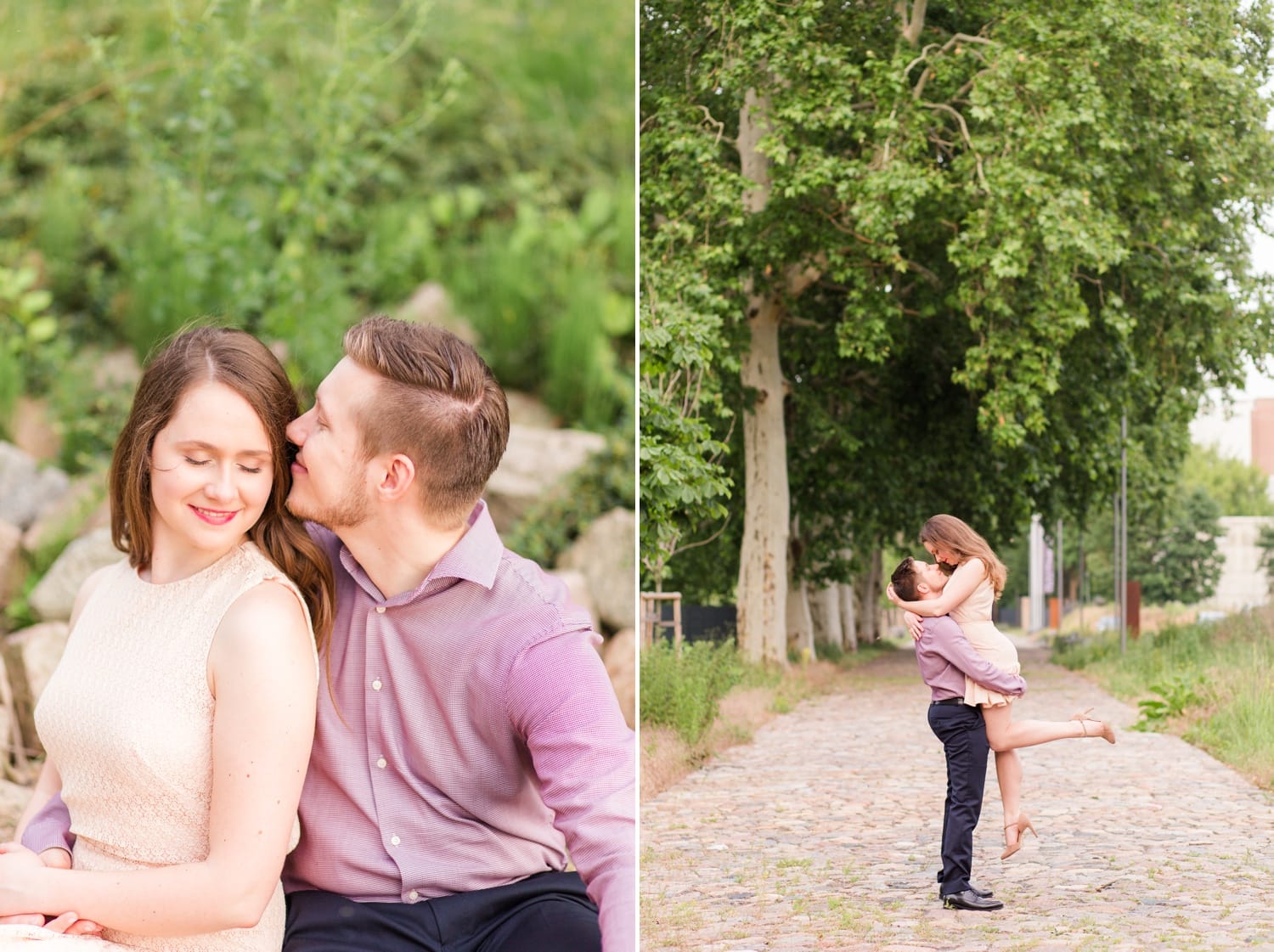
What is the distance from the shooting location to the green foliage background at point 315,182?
4.08 metres

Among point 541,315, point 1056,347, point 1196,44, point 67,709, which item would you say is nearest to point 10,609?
point 541,315

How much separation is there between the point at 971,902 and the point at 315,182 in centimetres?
273

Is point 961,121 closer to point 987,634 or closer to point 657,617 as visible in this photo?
point 987,634

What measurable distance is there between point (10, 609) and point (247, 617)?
7.20 ft

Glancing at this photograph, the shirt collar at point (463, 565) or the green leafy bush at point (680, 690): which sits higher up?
the shirt collar at point (463, 565)

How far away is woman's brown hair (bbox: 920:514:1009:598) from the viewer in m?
3.10

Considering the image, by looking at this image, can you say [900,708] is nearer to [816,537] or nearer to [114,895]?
[816,537]

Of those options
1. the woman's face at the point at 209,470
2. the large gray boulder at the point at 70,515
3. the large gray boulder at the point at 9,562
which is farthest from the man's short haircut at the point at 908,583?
the large gray boulder at the point at 9,562

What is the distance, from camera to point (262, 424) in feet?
5.91

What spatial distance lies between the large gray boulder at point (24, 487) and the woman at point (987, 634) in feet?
7.75

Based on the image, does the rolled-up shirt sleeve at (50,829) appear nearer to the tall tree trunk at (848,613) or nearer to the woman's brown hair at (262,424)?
the woman's brown hair at (262,424)

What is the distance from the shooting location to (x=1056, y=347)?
358 centimetres

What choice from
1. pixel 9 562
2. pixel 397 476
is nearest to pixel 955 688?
pixel 397 476

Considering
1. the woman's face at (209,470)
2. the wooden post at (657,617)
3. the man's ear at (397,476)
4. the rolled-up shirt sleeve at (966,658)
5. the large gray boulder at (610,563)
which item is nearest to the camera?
the woman's face at (209,470)
